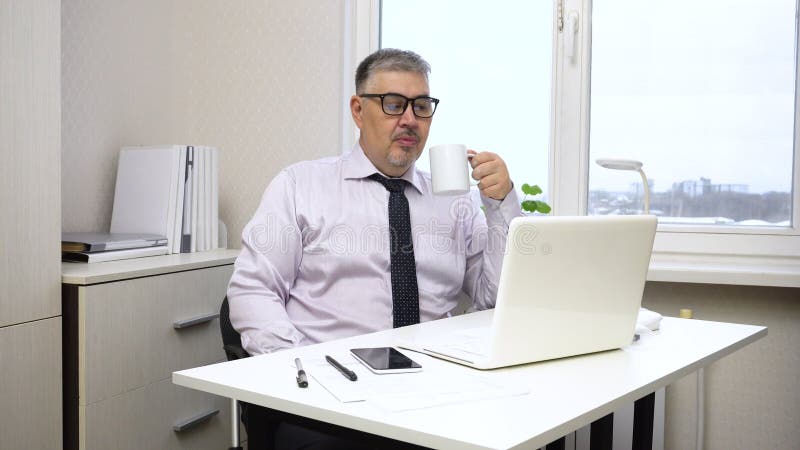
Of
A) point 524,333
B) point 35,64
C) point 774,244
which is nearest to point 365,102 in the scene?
point 35,64

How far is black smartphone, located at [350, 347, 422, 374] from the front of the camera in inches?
Result: 45.4

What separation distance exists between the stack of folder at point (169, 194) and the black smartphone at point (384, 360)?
1282 mm

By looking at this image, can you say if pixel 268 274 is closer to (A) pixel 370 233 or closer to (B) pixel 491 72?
(A) pixel 370 233

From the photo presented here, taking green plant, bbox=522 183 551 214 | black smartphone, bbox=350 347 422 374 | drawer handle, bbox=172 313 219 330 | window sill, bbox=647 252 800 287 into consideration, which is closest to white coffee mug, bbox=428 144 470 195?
black smartphone, bbox=350 347 422 374

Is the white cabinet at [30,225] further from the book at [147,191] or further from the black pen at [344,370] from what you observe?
the black pen at [344,370]

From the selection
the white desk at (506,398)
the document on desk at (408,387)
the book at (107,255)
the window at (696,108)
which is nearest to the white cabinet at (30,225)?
the book at (107,255)

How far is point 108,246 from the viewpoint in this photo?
210cm

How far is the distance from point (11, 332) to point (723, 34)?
213cm

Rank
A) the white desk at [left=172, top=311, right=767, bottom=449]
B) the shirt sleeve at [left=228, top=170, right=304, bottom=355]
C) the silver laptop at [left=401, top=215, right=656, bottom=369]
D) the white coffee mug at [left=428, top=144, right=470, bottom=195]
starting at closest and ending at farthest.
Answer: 1. the white desk at [left=172, top=311, right=767, bottom=449]
2. the silver laptop at [left=401, top=215, right=656, bottom=369]
3. the white coffee mug at [left=428, top=144, right=470, bottom=195]
4. the shirt sleeve at [left=228, top=170, right=304, bottom=355]

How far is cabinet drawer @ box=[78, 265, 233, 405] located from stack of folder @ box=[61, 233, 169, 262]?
17 centimetres

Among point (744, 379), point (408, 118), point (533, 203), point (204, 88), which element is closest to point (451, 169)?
point (408, 118)

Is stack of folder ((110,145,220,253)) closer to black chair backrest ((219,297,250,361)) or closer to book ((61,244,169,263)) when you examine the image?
book ((61,244,169,263))

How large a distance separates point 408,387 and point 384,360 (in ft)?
0.44

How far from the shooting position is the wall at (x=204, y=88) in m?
2.41
